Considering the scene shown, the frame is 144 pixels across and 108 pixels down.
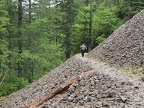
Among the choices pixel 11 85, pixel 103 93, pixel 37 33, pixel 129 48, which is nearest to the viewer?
pixel 103 93

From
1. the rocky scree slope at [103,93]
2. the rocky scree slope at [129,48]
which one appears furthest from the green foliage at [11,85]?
the rocky scree slope at [103,93]

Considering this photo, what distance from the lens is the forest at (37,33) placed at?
80.8 feet

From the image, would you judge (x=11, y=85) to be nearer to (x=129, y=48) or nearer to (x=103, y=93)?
(x=129, y=48)

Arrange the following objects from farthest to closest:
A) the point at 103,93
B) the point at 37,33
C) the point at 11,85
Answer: the point at 37,33, the point at 11,85, the point at 103,93

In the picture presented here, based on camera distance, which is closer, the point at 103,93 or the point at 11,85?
the point at 103,93

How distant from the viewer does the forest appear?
969 inches

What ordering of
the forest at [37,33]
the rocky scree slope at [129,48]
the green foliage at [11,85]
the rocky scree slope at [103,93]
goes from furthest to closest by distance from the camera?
the forest at [37,33] < the green foliage at [11,85] < the rocky scree slope at [129,48] < the rocky scree slope at [103,93]

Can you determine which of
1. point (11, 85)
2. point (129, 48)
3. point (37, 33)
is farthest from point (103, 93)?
point (37, 33)

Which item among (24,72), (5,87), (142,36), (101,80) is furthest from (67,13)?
(101,80)

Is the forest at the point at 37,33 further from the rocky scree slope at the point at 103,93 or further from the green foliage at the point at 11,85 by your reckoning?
the rocky scree slope at the point at 103,93

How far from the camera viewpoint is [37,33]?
26375 mm

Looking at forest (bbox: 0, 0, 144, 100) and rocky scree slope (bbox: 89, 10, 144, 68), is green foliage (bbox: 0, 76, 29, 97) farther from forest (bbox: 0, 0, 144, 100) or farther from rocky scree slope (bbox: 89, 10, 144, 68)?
rocky scree slope (bbox: 89, 10, 144, 68)

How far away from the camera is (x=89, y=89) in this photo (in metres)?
11.2

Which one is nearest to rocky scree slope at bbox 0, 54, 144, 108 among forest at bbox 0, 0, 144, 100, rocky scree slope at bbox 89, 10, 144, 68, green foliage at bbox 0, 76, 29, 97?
rocky scree slope at bbox 89, 10, 144, 68
